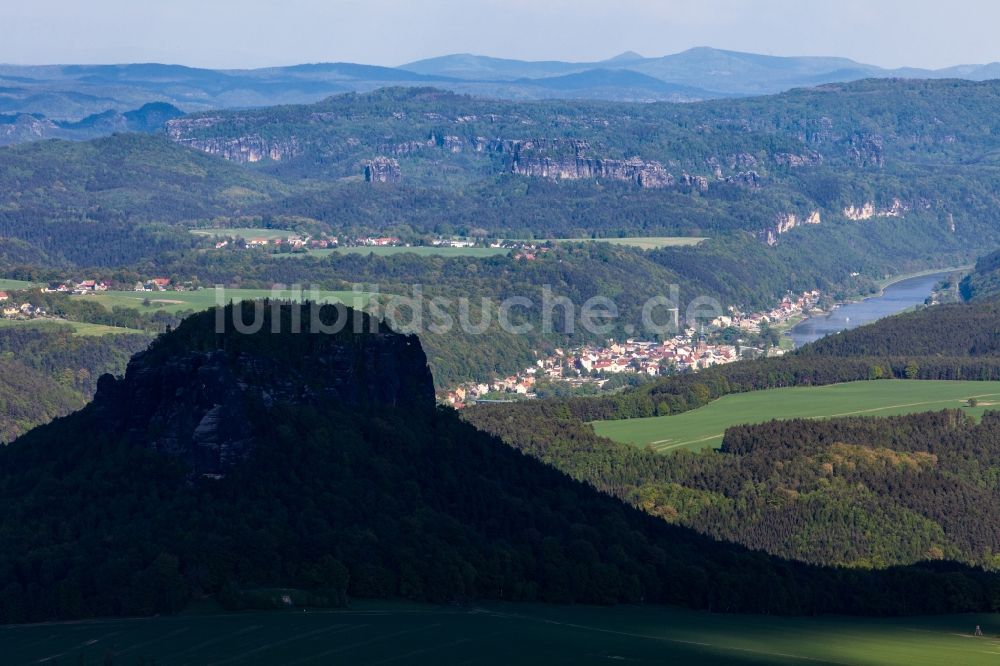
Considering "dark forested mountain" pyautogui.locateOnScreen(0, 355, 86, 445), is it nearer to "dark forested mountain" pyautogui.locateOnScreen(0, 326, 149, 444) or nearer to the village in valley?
"dark forested mountain" pyautogui.locateOnScreen(0, 326, 149, 444)

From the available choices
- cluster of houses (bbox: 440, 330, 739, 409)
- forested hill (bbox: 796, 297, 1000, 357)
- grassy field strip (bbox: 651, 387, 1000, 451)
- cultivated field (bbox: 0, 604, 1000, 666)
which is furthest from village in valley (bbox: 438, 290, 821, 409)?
cultivated field (bbox: 0, 604, 1000, 666)

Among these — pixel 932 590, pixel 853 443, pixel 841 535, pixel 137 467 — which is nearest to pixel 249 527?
pixel 137 467

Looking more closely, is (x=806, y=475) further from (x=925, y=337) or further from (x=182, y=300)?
(x=182, y=300)

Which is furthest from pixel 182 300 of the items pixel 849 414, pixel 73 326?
pixel 849 414

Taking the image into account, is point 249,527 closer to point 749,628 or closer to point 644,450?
point 749,628

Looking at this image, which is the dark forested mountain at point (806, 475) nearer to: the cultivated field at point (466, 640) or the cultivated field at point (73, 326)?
the cultivated field at point (466, 640)

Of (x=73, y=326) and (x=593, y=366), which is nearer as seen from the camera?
(x=73, y=326)
